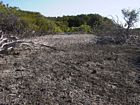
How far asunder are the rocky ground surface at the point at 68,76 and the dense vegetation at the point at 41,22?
146 inches

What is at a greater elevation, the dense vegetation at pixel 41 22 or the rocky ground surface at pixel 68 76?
the dense vegetation at pixel 41 22

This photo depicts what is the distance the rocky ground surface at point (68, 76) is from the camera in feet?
20.4

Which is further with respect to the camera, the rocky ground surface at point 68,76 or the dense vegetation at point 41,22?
the dense vegetation at point 41,22

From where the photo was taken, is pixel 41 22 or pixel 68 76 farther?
pixel 41 22

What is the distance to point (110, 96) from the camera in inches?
252

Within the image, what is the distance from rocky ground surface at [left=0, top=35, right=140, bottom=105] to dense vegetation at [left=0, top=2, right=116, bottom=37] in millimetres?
3720

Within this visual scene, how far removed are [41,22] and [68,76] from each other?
13.5 metres

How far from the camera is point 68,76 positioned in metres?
7.50

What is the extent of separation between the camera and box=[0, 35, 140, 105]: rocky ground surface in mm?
6203

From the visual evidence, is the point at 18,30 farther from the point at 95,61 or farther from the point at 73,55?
the point at 95,61

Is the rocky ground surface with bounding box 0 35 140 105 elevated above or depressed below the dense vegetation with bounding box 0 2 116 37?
below

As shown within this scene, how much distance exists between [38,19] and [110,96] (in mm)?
15178

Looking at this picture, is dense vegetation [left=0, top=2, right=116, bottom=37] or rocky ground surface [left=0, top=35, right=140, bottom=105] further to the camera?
dense vegetation [left=0, top=2, right=116, bottom=37]

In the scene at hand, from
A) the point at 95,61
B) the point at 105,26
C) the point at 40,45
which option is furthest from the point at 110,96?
the point at 105,26
